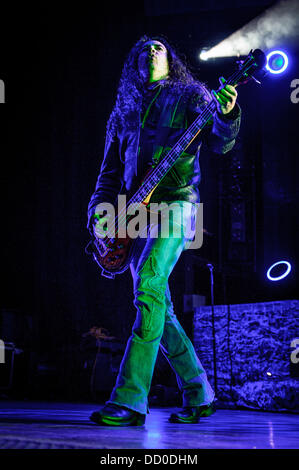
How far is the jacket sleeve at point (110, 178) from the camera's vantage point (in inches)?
109

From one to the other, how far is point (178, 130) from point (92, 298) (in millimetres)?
3918

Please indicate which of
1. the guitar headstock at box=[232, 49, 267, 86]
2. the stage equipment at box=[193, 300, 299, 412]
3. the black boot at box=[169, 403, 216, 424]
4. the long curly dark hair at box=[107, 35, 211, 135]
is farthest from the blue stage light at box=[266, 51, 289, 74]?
the black boot at box=[169, 403, 216, 424]

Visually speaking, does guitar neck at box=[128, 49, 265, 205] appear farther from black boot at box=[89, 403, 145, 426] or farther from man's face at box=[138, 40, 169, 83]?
black boot at box=[89, 403, 145, 426]

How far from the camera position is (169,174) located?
2.56 meters

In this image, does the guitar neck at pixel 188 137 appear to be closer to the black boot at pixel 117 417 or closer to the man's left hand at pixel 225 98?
the man's left hand at pixel 225 98

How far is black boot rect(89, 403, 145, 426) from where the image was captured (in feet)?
6.44

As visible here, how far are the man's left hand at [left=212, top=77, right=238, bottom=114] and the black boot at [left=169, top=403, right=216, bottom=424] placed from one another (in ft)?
4.54

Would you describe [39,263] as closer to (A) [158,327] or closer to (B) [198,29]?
(B) [198,29]

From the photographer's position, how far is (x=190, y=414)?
7.88 feet

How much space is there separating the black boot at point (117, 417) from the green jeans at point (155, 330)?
2cm

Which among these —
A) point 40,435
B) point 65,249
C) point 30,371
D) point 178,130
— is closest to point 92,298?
point 65,249

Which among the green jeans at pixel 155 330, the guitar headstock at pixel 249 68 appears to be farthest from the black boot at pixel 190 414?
the guitar headstock at pixel 249 68

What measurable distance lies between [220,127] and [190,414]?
1.36 m

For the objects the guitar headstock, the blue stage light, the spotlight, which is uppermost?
the spotlight
